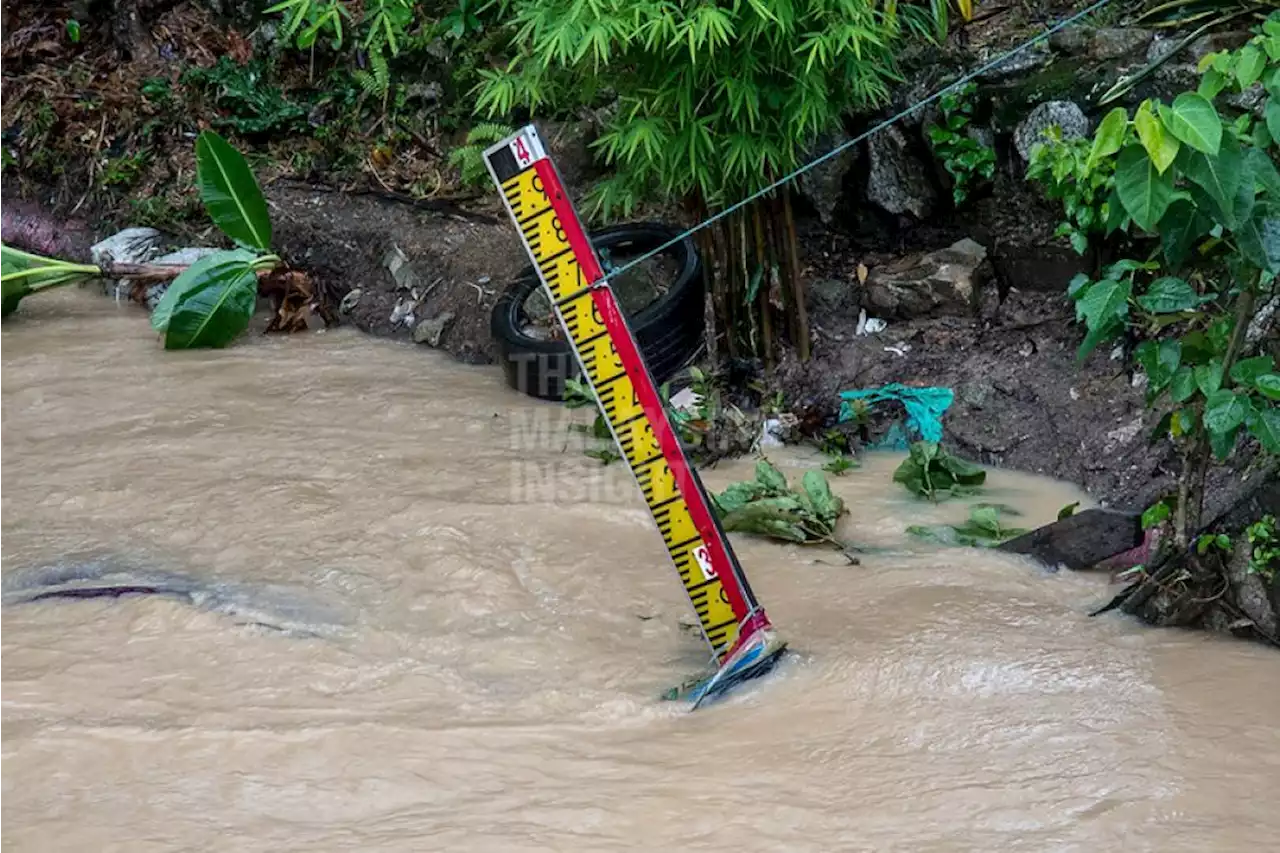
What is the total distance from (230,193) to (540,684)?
4.42 m

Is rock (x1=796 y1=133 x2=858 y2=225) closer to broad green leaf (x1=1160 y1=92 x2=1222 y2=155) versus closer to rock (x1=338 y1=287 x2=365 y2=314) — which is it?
rock (x1=338 y1=287 x2=365 y2=314)

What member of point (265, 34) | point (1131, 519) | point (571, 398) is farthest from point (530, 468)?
point (265, 34)

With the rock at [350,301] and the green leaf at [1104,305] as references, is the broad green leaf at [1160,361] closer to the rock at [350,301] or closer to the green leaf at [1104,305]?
the green leaf at [1104,305]

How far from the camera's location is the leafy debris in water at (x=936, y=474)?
4.48 meters

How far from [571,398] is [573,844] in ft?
10.7

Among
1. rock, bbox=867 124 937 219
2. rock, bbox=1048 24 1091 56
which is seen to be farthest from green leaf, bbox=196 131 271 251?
rock, bbox=1048 24 1091 56

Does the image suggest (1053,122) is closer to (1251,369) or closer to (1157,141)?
(1251,369)

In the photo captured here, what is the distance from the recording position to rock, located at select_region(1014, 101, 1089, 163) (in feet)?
17.3

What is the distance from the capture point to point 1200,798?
8.17 ft

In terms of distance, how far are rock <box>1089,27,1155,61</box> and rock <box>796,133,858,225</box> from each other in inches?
41.9

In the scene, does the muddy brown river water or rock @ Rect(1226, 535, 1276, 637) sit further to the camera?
rock @ Rect(1226, 535, 1276, 637)

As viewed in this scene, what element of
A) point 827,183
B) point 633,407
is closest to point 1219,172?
point 633,407

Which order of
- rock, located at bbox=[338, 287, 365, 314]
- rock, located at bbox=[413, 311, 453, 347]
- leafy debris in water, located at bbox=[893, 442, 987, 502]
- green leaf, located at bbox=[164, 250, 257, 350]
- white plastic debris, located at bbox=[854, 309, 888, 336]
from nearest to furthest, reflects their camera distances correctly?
leafy debris in water, located at bbox=[893, 442, 987, 502]
white plastic debris, located at bbox=[854, 309, 888, 336]
green leaf, located at bbox=[164, 250, 257, 350]
rock, located at bbox=[413, 311, 453, 347]
rock, located at bbox=[338, 287, 365, 314]

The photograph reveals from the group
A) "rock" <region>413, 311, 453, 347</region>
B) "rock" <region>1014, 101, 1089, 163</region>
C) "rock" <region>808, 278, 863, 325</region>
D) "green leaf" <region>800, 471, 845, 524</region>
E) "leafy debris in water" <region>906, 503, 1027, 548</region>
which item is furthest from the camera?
"rock" <region>413, 311, 453, 347</region>
